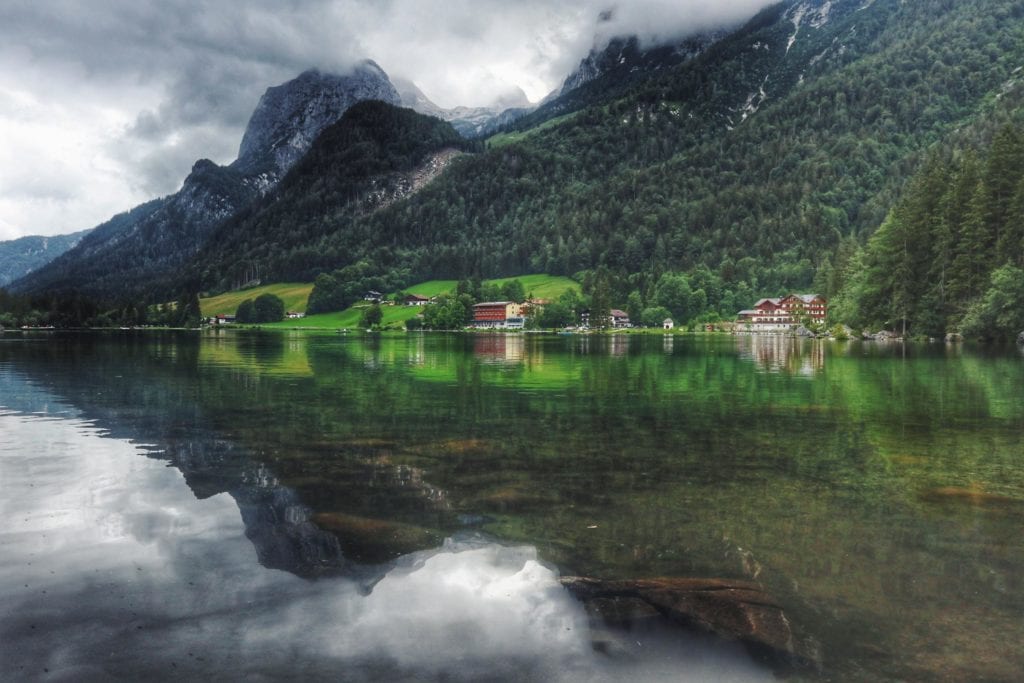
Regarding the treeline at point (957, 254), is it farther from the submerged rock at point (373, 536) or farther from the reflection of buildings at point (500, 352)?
the submerged rock at point (373, 536)

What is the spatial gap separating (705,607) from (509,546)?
147 inches

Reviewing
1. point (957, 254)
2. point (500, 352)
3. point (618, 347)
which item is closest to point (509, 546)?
point (500, 352)

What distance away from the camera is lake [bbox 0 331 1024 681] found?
8.30 m

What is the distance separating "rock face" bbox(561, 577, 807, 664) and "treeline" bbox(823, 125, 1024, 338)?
101677 millimetres

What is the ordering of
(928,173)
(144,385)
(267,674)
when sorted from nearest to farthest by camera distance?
1. (267,674)
2. (144,385)
3. (928,173)

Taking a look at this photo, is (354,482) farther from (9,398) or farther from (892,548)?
(9,398)

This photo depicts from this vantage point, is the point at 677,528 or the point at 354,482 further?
the point at 354,482

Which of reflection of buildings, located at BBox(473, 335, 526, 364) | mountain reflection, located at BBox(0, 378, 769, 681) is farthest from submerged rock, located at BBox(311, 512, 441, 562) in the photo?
reflection of buildings, located at BBox(473, 335, 526, 364)

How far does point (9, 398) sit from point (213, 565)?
103 feet

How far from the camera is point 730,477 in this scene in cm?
1759

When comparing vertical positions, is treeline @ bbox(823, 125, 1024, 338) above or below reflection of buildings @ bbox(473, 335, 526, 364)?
above

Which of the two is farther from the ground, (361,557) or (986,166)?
(986,166)

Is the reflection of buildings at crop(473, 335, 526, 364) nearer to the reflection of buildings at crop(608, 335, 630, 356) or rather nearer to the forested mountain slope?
the reflection of buildings at crop(608, 335, 630, 356)

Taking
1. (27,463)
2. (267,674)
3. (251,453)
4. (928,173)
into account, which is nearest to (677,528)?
(267,674)
